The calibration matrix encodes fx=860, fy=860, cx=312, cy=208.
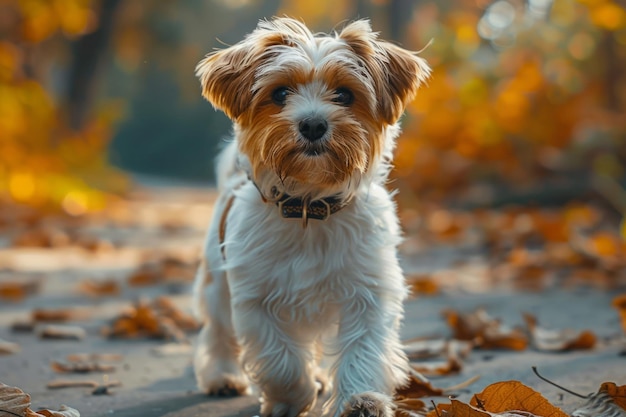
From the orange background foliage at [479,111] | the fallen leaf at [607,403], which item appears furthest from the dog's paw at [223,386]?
the orange background foliage at [479,111]

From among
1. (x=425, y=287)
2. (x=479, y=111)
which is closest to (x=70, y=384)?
(x=425, y=287)

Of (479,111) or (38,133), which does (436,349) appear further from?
(38,133)

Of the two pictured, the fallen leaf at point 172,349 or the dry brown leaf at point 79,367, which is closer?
the dry brown leaf at point 79,367

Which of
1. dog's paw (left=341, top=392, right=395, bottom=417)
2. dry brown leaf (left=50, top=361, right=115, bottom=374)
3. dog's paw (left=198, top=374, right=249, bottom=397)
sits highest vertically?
dog's paw (left=341, top=392, right=395, bottom=417)

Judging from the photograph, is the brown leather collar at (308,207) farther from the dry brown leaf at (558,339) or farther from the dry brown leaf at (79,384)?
the dry brown leaf at (558,339)

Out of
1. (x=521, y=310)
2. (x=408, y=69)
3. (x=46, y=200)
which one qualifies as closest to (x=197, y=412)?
(x=408, y=69)

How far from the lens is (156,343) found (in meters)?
5.68

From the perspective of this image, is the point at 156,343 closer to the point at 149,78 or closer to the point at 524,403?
the point at 524,403

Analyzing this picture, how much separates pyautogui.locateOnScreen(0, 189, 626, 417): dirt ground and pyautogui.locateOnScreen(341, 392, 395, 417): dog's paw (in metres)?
0.64

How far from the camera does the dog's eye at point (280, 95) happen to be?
3604 mm

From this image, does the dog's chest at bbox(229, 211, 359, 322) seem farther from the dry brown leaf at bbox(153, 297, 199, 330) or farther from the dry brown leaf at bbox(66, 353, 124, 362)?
the dry brown leaf at bbox(153, 297, 199, 330)

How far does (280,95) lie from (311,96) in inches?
6.1

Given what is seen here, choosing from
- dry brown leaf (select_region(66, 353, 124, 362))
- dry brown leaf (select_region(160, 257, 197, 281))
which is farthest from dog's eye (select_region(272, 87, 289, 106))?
dry brown leaf (select_region(160, 257, 197, 281))

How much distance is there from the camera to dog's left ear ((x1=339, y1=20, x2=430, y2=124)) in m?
3.77
